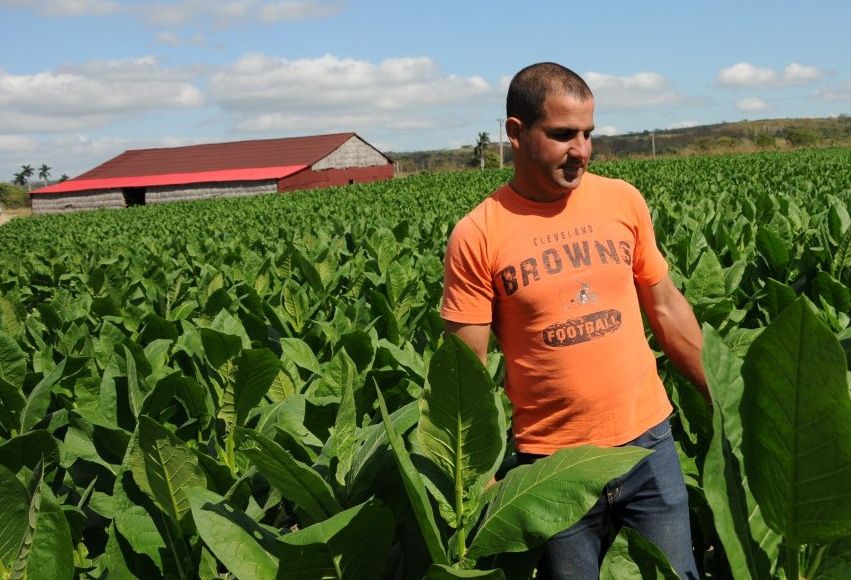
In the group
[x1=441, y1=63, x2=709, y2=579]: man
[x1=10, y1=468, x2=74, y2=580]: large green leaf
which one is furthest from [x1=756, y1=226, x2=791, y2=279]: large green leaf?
[x1=10, y1=468, x2=74, y2=580]: large green leaf

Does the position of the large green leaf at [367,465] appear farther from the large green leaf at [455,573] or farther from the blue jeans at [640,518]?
the blue jeans at [640,518]

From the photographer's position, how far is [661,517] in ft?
7.72

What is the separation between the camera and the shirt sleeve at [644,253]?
2570 mm

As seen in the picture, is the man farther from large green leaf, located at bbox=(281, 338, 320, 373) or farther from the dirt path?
the dirt path

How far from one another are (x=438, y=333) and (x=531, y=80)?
1636mm

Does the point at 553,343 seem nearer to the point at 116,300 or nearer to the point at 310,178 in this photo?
the point at 116,300

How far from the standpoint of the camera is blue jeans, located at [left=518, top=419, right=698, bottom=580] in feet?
7.54

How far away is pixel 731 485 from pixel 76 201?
6488cm

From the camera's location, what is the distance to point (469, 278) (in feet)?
7.97

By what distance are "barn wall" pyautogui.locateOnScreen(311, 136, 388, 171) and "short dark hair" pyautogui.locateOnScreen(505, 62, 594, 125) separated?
56.5 meters

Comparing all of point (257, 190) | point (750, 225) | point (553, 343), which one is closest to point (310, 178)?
point (257, 190)

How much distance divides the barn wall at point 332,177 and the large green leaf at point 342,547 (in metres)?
53.5

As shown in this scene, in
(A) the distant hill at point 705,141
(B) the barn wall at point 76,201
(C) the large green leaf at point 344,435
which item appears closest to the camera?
(C) the large green leaf at point 344,435

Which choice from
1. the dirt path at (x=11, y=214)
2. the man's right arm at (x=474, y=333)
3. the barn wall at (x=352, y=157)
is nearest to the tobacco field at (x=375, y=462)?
the man's right arm at (x=474, y=333)
